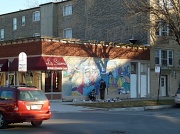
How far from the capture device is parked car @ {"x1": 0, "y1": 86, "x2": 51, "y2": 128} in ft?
42.9

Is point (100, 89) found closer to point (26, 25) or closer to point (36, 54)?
point (36, 54)

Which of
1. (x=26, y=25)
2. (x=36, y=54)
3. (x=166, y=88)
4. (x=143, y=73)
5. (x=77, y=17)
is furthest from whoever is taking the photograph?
(x=26, y=25)

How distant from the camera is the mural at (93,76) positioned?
30.4 metres

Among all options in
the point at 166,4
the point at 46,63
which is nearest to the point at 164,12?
the point at 166,4

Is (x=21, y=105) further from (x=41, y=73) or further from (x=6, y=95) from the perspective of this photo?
(x=41, y=73)

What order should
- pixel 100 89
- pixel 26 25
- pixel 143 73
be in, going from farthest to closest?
pixel 26 25, pixel 143 73, pixel 100 89

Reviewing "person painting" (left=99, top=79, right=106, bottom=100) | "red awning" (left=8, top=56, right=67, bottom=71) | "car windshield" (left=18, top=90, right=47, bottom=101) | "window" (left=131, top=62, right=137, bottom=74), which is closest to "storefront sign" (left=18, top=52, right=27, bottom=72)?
"red awning" (left=8, top=56, right=67, bottom=71)

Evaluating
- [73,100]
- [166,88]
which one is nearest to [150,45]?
[166,88]

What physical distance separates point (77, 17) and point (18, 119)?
30.5 metres

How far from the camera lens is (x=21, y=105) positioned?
13.1m

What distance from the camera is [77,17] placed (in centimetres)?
4253

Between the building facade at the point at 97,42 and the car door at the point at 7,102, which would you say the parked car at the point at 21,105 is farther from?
the building facade at the point at 97,42

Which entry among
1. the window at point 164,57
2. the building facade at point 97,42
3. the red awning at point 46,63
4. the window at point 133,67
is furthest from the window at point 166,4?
the red awning at point 46,63

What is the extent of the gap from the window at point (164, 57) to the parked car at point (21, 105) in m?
25.3
